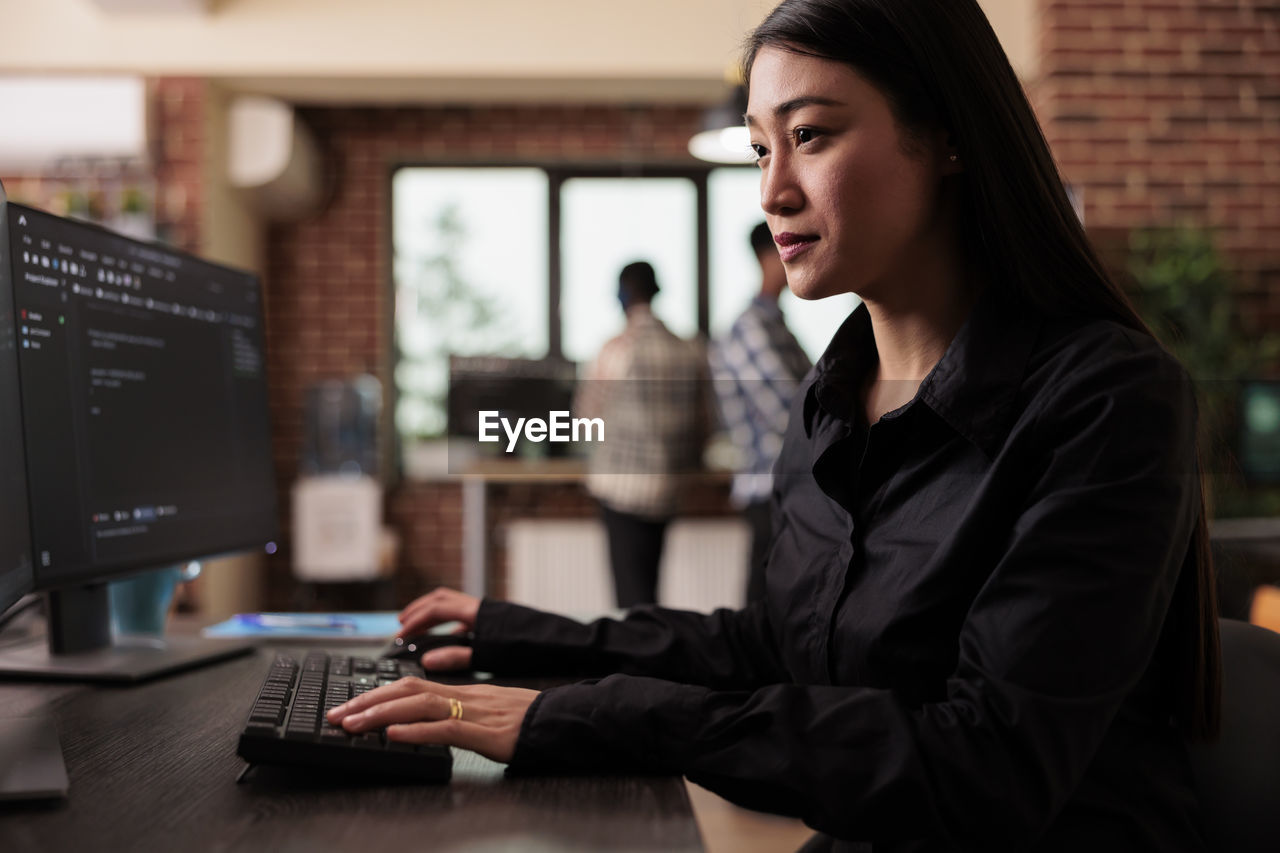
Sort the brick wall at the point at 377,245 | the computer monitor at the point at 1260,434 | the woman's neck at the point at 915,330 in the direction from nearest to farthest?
the woman's neck at the point at 915,330 → the computer monitor at the point at 1260,434 → the brick wall at the point at 377,245

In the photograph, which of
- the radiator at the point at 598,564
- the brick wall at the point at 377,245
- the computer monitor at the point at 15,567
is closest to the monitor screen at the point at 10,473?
the computer monitor at the point at 15,567

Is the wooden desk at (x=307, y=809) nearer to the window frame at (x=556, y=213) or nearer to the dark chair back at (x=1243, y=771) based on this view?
the dark chair back at (x=1243, y=771)

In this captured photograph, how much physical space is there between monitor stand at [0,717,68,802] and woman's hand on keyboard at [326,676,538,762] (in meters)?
0.20

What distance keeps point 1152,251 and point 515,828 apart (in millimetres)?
4315

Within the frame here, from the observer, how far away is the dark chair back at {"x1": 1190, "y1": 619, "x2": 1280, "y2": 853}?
931 mm

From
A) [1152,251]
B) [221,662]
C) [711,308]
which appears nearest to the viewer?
[221,662]

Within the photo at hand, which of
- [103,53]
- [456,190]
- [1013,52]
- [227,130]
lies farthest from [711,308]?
[103,53]

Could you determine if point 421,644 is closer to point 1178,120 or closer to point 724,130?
point 724,130

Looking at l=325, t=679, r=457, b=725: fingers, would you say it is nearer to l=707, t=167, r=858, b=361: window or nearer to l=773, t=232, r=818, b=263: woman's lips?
l=773, t=232, r=818, b=263: woman's lips

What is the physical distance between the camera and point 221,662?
50.7 inches

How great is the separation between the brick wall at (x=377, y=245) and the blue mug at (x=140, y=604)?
3822 millimetres

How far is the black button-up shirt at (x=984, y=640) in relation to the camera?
0.76 meters

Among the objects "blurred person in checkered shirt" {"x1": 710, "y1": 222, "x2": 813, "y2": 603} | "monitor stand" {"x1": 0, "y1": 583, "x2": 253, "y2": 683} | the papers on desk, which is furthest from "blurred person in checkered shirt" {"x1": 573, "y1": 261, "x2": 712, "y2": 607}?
"monitor stand" {"x1": 0, "y1": 583, "x2": 253, "y2": 683}

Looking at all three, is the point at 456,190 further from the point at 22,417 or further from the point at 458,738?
the point at 458,738
